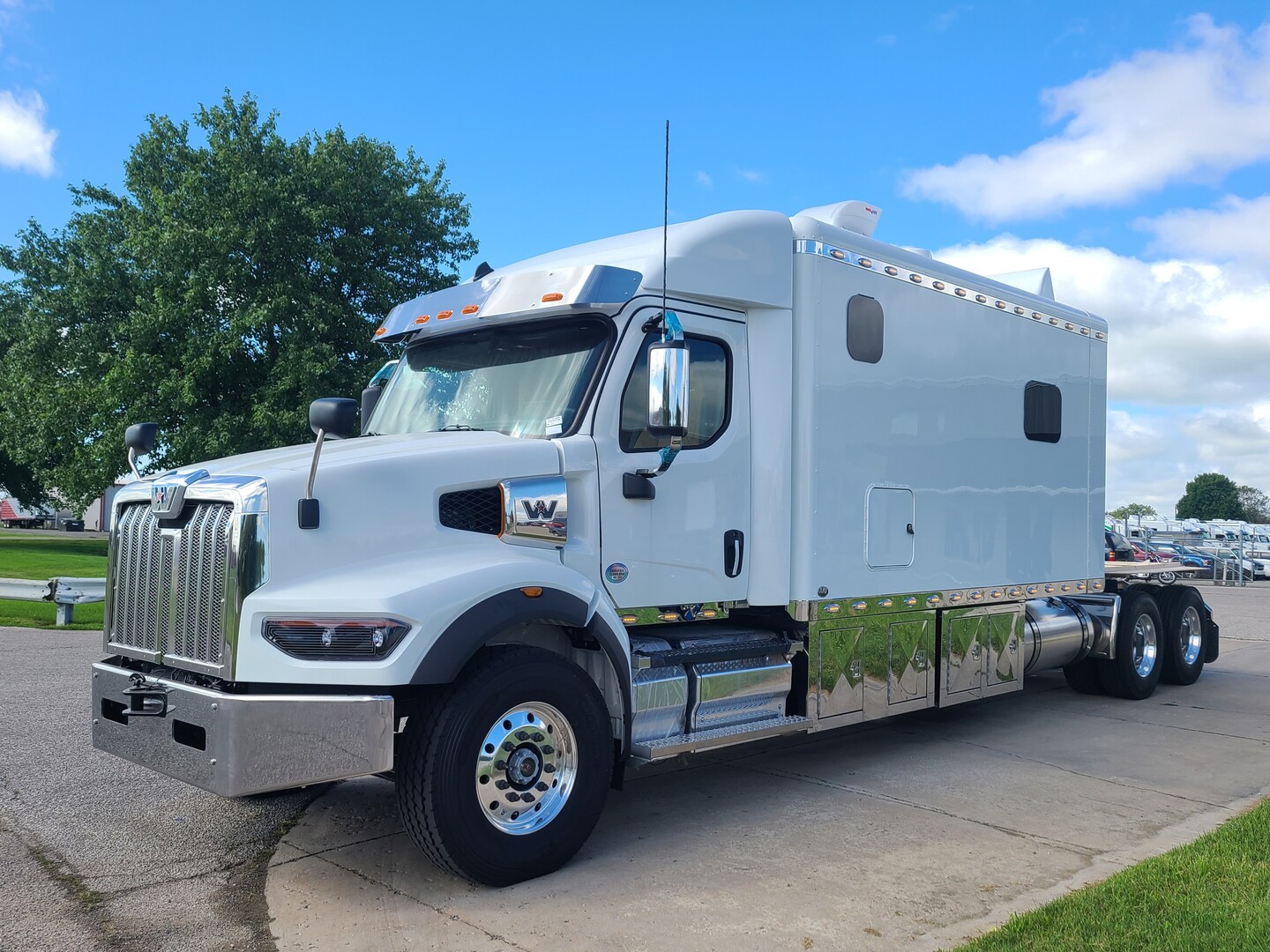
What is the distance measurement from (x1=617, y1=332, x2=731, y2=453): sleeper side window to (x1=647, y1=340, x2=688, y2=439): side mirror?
0.32 m

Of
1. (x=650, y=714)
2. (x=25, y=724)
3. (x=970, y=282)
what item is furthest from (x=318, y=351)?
(x=650, y=714)

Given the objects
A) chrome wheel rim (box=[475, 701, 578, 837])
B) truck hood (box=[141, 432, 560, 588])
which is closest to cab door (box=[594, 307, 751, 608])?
truck hood (box=[141, 432, 560, 588])

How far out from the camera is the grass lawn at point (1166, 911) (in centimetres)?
393

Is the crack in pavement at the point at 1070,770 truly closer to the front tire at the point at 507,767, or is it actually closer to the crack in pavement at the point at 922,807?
the crack in pavement at the point at 922,807

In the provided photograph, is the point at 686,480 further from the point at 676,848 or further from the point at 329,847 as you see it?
the point at 329,847

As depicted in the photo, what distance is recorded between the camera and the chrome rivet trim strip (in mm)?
6410

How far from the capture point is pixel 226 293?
2317 cm

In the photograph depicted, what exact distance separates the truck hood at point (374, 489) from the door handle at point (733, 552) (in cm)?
131

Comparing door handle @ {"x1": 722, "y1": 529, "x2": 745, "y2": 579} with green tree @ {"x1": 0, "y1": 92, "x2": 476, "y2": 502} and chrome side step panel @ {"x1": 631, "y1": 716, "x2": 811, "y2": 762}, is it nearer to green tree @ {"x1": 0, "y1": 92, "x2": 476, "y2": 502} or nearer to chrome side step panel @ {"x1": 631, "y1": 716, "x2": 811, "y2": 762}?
chrome side step panel @ {"x1": 631, "y1": 716, "x2": 811, "y2": 762}

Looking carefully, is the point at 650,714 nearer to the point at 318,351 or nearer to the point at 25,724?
the point at 25,724

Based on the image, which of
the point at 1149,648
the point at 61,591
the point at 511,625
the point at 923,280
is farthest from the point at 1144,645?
the point at 61,591

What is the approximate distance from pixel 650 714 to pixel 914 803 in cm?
187

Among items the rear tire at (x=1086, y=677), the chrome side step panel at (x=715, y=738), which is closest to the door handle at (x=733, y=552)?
the chrome side step panel at (x=715, y=738)

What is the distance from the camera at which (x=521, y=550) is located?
4.98 metres
